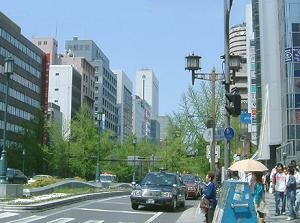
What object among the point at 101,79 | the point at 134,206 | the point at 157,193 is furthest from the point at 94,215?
the point at 101,79

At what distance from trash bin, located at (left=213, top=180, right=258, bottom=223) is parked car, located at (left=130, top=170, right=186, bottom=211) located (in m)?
10.1

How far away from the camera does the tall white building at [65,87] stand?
5192 inches

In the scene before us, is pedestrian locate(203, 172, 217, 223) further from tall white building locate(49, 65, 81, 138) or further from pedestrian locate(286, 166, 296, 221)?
tall white building locate(49, 65, 81, 138)

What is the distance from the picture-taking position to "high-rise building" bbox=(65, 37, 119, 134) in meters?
154

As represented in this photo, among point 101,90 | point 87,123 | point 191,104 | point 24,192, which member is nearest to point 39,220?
point 24,192

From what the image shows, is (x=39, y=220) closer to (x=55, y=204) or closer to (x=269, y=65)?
(x=55, y=204)

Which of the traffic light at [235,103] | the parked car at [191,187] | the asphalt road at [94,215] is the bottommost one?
the asphalt road at [94,215]

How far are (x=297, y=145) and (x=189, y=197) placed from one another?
1632 centimetres

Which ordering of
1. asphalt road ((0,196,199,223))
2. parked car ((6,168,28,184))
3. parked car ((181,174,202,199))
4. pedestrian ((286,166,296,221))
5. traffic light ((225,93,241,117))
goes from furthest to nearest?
parked car ((6,168,28,184)) < parked car ((181,174,202,199)) < pedestrian ((286,166,296,221)) < asphalt road ((0,196,199,223)) < traffic light ((225,93,241,117))

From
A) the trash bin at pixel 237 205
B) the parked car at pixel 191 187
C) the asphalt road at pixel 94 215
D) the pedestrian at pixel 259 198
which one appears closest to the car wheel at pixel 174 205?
the asphalt road at pixel 94 215

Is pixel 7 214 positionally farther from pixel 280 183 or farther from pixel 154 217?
pixel 280 183

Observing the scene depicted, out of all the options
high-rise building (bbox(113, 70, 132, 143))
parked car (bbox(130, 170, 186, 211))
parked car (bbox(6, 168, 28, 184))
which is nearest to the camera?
parked car (bbox(130, 170, 186, 211))

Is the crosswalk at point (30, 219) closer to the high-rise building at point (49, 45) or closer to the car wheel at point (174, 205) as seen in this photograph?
the car wheel at point (174, 205)

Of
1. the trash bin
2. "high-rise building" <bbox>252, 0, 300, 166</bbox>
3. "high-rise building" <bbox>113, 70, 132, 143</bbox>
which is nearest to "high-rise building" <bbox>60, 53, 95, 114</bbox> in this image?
"high-rise building" <bbox>113, 70, 132, 143</bbox>
